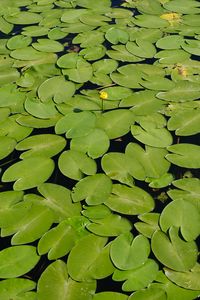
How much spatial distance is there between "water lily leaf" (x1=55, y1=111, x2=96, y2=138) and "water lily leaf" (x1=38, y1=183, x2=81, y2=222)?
1.22ft

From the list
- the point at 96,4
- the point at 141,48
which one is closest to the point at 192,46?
the point at 141,48

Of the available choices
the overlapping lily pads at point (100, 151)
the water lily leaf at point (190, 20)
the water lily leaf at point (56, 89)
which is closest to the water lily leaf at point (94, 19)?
the overlapping lily pads at point (100, 151)

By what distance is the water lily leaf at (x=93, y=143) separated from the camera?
84.3 inches

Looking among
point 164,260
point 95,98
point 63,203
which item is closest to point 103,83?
point 95,98

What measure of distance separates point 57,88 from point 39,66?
0.97 ft

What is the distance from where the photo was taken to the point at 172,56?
283 centimetres

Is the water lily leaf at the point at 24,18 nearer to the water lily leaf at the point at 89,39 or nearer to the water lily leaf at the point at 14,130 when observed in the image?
the water lily leaf at the point at 89,39

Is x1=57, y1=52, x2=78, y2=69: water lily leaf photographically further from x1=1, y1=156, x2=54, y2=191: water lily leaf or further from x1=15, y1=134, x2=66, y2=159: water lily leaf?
x1=1, y1=156, x2=54, y2=191: water lily leaf

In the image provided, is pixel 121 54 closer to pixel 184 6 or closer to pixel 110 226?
pixel 184 6

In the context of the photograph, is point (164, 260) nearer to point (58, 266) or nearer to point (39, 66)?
point (58, 266)

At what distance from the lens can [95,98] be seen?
2498 mm

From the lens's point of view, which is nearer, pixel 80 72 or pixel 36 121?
pixel 36 121

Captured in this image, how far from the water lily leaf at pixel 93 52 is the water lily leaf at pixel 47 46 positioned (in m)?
0.18

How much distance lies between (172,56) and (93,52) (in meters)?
0.55
